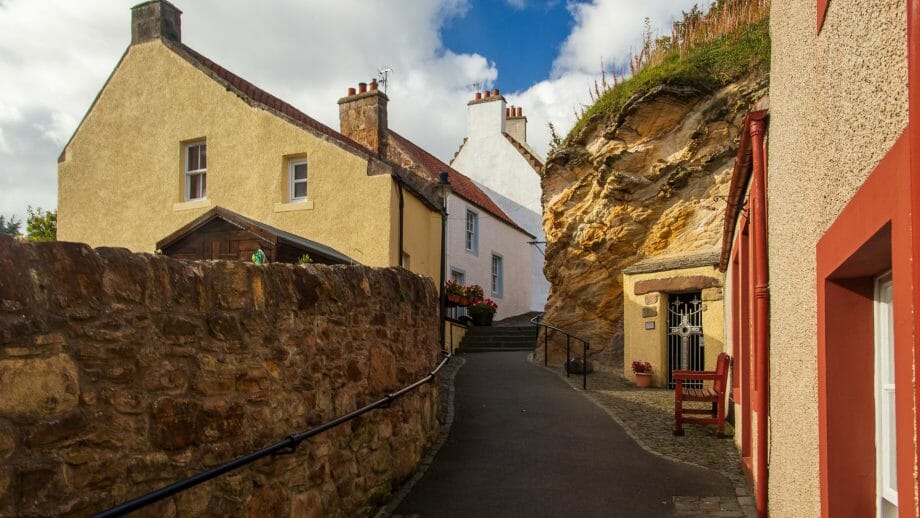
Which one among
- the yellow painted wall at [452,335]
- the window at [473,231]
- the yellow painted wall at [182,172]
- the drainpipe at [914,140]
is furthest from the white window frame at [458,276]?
the drainpipe at [914,140]

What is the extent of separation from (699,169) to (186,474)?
13.7 metres

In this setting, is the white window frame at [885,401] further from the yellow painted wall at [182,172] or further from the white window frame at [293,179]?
the white window frame at [293,179]

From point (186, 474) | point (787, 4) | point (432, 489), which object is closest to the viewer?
point (186, 474)

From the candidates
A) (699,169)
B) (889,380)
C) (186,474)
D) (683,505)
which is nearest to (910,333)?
(889,380)

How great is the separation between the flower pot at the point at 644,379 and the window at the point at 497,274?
524 inches

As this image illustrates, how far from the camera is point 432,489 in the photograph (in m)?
7.45

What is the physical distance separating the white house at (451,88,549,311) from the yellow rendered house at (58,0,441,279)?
38.8 feet

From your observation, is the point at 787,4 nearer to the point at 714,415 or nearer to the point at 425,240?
the point at 714,415

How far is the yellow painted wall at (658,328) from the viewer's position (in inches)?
519

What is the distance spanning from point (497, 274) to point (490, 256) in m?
1.21

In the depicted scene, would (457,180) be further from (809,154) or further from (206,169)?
(809,154)

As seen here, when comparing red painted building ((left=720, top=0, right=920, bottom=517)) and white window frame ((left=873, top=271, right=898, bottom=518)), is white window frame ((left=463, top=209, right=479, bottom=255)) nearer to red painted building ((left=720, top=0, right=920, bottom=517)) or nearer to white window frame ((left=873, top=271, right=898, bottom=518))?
red painted building ((left=720, top=0, right=920, bottom=517))

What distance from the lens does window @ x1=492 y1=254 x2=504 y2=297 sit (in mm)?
27375

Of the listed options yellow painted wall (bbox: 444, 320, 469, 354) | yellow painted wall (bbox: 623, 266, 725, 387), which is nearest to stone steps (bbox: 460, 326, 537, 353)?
yellow painted wall (bbox: 444, 320, 469, 354)
